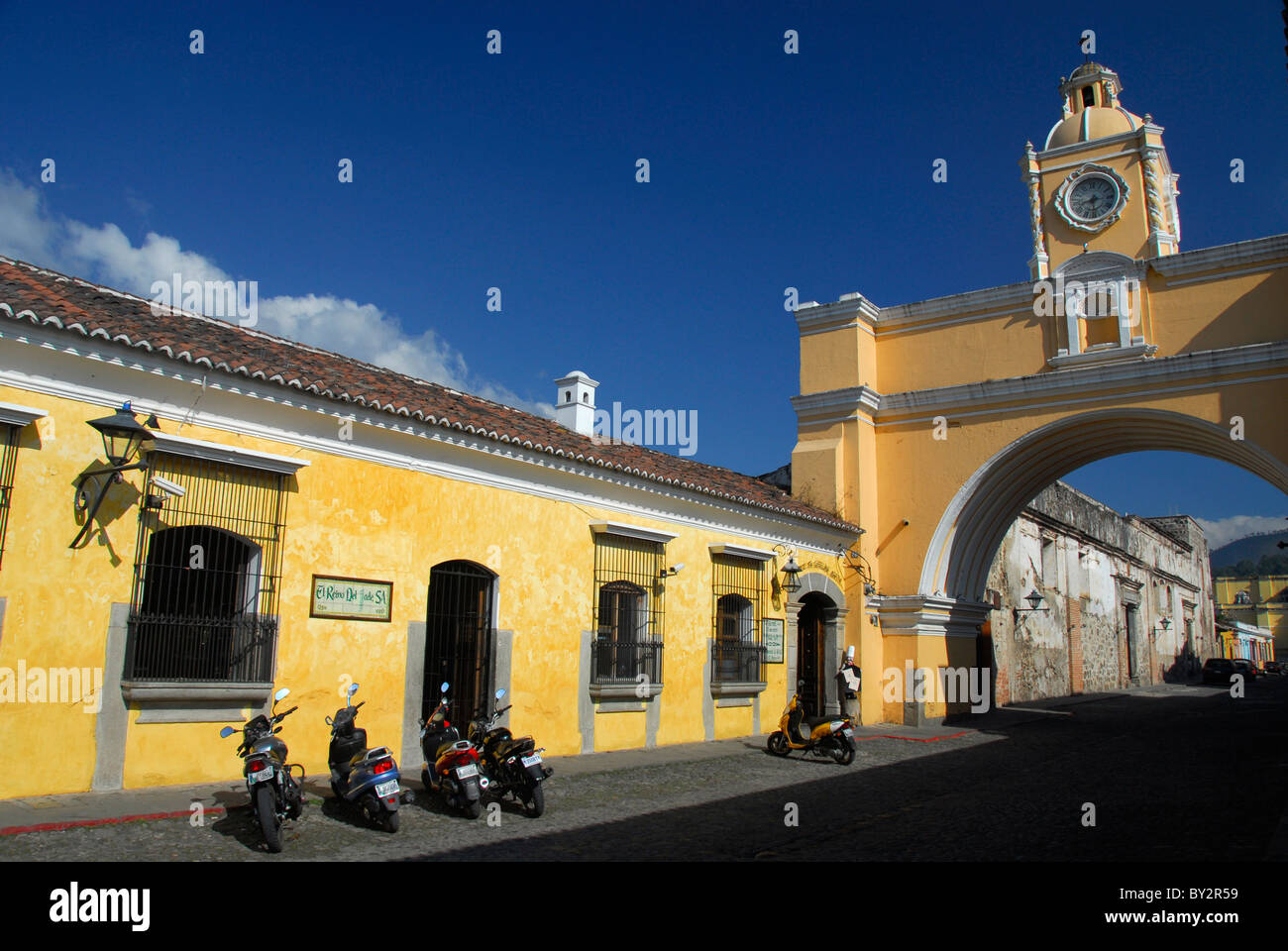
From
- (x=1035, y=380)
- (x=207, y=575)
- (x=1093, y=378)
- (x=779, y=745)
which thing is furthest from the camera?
(x=1035, y=380)

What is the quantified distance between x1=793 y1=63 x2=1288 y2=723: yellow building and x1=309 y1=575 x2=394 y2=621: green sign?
10.9 m

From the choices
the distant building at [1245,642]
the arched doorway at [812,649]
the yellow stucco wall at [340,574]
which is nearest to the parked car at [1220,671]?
the distant building at [1245,642]

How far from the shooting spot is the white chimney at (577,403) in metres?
15.5

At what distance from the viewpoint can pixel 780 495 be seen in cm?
1855

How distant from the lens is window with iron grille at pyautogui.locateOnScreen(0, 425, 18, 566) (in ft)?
25.0

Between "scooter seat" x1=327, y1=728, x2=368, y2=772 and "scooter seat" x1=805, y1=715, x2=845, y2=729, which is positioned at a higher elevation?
"scooter seat" x1=327, y1=728, x2=368, y2=772

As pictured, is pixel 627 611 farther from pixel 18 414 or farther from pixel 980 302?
pixel 980 302

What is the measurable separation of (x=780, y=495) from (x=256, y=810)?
516 inches

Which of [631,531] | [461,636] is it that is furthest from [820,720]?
[461,636]

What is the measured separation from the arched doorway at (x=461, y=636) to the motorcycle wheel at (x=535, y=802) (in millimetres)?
2889

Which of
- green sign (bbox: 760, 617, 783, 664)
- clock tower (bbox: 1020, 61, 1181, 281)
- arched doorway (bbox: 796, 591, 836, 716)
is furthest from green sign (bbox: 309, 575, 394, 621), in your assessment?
clock tower (bbox: 1020, 61, 1181, 281)

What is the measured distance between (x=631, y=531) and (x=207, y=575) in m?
5.74

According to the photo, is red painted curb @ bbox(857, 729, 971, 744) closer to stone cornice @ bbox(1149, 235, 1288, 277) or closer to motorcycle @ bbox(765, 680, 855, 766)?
motorcycle @ bbox(765, 680, 855, 766)

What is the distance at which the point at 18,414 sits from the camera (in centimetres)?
769
